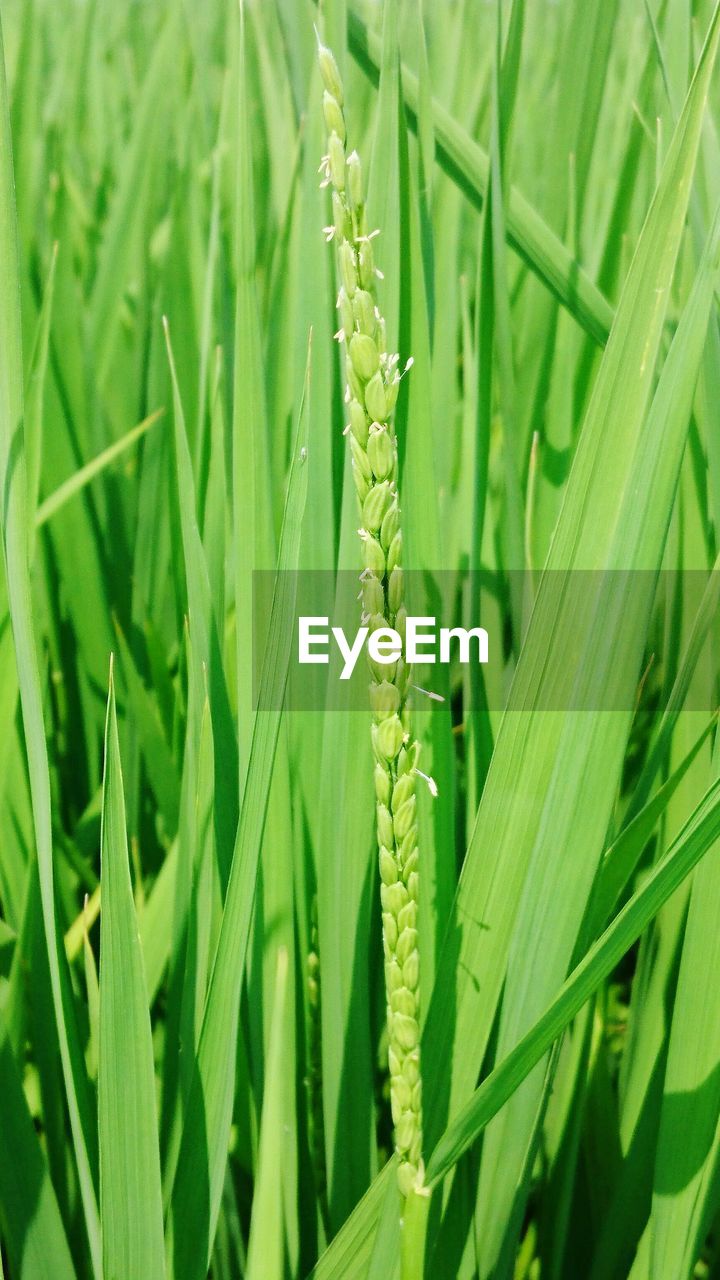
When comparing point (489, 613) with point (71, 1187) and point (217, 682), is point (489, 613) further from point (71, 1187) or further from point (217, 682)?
point (71, 1187)

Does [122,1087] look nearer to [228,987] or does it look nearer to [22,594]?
[228,987]

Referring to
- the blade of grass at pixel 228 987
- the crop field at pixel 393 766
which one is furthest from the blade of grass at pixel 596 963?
the blade of grass at pixel 228 987

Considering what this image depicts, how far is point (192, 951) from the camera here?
50 centimetres

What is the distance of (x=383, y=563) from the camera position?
12.3 inches

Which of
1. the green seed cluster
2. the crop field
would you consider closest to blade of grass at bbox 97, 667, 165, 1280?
the crop field

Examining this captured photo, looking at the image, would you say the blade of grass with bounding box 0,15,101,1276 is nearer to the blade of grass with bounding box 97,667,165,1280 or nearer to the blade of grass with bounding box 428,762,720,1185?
the blade of grass with bounding box 97,667,165,1280

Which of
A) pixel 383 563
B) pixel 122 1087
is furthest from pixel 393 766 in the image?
pixel 122 1087

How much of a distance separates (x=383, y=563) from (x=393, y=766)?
70mm

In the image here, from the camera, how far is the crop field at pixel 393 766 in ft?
1.29

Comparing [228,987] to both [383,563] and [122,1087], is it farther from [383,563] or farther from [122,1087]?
[383,563]

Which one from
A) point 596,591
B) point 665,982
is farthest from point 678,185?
point 665,982

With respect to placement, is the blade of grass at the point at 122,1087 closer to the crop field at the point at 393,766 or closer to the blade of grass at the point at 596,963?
the crop field at the point at 393,766

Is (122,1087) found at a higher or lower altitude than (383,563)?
lower

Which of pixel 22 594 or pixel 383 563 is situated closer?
pixel 383 563
